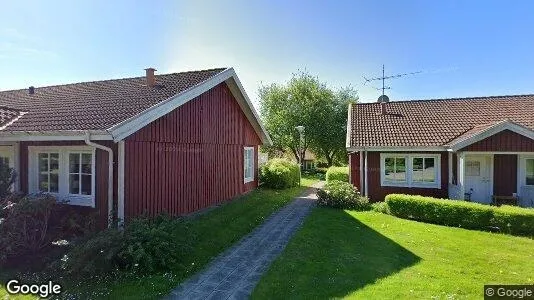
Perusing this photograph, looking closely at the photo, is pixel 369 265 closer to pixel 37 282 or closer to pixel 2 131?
pixel 37 282

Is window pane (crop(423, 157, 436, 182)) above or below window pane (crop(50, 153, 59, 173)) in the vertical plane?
below

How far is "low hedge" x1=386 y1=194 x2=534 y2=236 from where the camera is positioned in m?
11.6

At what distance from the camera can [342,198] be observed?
15477mm

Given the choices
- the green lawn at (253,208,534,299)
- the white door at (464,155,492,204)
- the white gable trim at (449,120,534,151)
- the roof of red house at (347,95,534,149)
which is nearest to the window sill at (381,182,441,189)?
the white door at (464,155,492,204)

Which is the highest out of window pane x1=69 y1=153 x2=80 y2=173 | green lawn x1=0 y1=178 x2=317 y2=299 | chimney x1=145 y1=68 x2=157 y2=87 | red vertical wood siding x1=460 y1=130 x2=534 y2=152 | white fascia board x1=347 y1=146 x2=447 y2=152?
chimney x1=145 y1=68 x2=157 y2=87

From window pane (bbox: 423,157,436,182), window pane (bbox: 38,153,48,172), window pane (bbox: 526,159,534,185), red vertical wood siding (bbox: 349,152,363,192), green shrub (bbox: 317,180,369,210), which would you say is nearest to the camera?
window pane (bbox: 38,153,48,172)

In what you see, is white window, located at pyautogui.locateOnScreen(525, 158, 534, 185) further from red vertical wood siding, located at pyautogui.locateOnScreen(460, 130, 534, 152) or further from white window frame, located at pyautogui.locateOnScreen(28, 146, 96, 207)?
white window frame, located at pyautogui.locateOnScreen(28, 146, 96, 207)

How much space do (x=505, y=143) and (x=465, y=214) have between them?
3.99 meters

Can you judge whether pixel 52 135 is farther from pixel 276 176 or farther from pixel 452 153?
pixel 452 153

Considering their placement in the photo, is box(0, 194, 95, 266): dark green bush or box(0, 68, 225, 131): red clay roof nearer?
box(0, 194, 95, 266): dark green bush

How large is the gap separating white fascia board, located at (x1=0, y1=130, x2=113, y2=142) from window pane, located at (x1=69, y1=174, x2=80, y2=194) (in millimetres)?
1285

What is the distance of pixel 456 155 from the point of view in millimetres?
15141

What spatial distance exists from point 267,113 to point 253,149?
25291mm

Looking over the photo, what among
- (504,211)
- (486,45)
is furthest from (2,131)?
(486,45)
